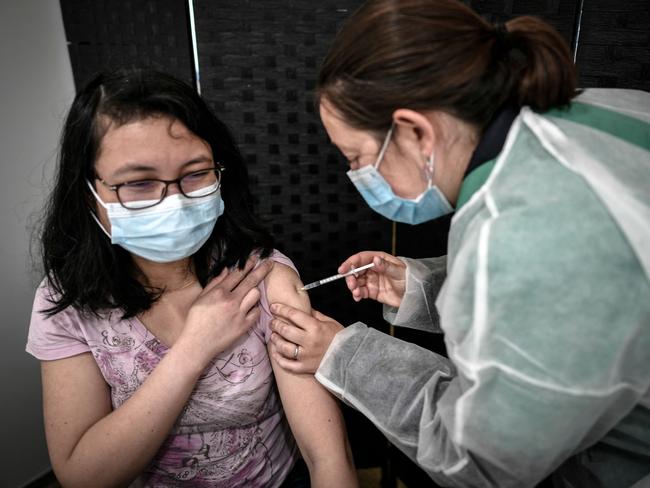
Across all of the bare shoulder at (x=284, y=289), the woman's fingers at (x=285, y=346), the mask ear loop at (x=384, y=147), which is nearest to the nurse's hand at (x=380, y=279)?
the bare shoulder at (x=284, y=289)

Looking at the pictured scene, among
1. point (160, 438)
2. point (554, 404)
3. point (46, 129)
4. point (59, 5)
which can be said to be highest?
point (59, 5)

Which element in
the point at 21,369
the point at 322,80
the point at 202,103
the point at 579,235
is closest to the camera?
the point at 579,235

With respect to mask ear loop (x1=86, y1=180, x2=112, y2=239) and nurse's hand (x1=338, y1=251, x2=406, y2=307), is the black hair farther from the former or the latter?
nurse's hand (x1=338, y1=251, x2=406, y2=307)

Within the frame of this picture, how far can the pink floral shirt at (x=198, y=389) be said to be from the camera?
3.54ft

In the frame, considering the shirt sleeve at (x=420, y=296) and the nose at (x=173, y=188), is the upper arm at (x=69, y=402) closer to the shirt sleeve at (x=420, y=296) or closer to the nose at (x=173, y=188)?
the nose at (x=173, y=188)

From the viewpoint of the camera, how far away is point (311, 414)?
1095mm

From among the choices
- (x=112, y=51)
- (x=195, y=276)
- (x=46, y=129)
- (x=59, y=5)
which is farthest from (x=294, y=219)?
(x=59, y=5)

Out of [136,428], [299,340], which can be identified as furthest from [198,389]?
[299,340]

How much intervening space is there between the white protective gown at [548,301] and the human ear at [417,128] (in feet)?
0.44

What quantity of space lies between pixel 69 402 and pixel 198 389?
286 mm

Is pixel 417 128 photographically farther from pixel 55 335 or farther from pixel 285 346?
pixel 55 335

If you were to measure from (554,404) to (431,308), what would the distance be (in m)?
0.65

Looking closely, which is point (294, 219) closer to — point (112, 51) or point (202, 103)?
point (202, 103)

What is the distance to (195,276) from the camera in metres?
1.24
